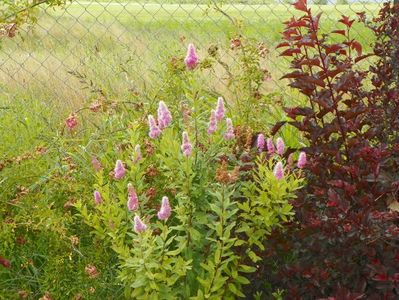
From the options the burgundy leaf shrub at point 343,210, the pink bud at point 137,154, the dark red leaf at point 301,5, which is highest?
the dark red leaf at point 301,5

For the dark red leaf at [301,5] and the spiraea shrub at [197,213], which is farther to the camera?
the dark red leaf at [301,5]

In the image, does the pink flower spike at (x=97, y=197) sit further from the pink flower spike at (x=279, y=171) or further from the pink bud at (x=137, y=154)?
the pink flower spike at (x=279, y=171)

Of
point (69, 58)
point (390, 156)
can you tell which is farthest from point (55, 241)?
point (69, 58)

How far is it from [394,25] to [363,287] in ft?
4.17

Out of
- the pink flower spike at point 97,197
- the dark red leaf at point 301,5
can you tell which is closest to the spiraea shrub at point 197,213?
the pink flower spike at point 97,197

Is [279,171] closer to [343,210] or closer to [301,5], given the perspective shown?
[343,210]

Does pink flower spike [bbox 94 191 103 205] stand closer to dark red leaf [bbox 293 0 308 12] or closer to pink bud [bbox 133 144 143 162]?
pink bud [bbox 133 144 143 162]

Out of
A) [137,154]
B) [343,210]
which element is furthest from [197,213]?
[343,210]

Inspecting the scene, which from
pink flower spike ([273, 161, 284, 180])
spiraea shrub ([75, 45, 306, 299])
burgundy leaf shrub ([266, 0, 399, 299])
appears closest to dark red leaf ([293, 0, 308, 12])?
burgundy leaf shrub ([266, 0, 399, 299])

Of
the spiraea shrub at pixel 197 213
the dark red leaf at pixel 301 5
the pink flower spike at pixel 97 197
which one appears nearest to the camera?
the spiraea shrub at pixel 197 213

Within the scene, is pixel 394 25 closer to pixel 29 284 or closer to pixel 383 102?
pixel 383 102

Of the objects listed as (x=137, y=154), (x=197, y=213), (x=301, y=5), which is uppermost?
(x=301, y=5)

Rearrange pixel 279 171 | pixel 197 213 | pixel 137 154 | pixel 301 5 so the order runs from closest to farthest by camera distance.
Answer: pixel 279 171, pixel 197 213, pixel 137 154, pixel 301 5

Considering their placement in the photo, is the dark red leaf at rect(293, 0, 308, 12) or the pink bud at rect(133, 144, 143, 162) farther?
the dark red leaf at rect(293, 0, 308, 12)
